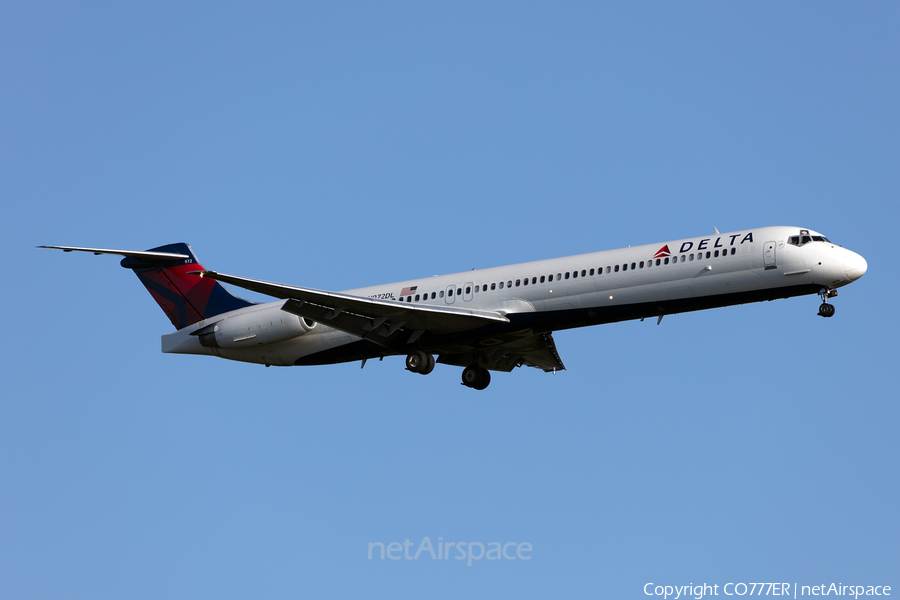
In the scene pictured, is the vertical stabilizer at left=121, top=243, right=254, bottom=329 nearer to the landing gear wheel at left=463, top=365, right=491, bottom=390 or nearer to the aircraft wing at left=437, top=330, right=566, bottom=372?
the aircraft wing at left=437, top=330, right=566, bottom=372

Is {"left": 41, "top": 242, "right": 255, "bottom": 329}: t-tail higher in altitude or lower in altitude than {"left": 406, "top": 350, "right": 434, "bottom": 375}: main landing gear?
higher

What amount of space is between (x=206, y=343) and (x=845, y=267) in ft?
66.7

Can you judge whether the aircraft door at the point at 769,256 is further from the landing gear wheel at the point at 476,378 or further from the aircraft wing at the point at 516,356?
the landing gear wheel at the point at 476,378

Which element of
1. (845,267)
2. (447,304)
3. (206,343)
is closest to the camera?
(845,267)

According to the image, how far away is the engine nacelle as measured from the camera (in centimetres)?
3359

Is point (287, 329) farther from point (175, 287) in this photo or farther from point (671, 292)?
point (671, 292)

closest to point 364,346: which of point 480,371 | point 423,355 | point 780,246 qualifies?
point 423,355

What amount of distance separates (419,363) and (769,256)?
10853 mm

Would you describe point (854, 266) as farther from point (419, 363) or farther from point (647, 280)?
point (419, 363)

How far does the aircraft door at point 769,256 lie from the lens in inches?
1097

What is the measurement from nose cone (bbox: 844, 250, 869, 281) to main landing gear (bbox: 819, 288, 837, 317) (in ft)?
2.06

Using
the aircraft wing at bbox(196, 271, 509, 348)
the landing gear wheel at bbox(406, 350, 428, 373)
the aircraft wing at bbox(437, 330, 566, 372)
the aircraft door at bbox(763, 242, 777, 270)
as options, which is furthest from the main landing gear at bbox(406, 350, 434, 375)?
the aircraft door at bbox(763, 242, 777, 270)

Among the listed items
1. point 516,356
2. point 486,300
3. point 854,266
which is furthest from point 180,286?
point 854,266

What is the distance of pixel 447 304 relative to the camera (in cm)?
3206
